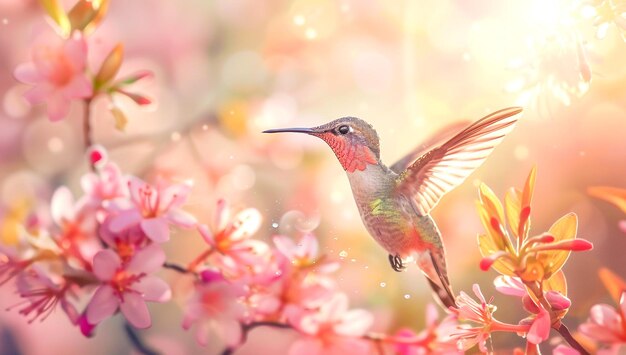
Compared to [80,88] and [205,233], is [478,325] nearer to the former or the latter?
[205,233]

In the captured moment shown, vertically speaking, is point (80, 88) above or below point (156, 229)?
above

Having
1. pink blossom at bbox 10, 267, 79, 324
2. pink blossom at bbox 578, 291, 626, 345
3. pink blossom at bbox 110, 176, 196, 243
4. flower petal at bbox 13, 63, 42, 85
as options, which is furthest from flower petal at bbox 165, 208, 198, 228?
pink blossom at bbox 578, 291, 626, 345

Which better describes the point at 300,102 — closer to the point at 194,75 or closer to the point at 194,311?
the point at 194,75

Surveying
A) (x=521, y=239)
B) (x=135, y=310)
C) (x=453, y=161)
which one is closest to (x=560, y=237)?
(x=521, y=239)

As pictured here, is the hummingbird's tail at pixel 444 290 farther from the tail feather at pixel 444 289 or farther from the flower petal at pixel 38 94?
the flower petal at pixel 38 94

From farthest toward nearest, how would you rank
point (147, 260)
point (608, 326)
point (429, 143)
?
point (429, 143), point (147, 260), point (608, 326)

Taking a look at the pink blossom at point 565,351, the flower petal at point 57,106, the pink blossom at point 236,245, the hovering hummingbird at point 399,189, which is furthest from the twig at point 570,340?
the flower petal at point 57,106

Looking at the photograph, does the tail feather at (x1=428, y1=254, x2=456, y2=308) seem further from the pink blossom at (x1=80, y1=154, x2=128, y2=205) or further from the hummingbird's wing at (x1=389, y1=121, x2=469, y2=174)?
the pink blossom at (x1=80, y1=154, x2=128, y2=205)

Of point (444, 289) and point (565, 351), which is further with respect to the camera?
point (444, 289)
